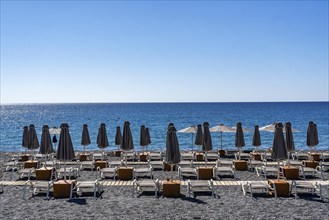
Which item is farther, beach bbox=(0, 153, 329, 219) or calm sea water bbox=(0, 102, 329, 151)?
calm sea water bbox=(0, 102, 329, 151)

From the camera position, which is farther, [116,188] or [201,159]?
[201,159]

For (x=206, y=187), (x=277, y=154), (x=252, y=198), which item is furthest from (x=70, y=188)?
(x=277, y=154)

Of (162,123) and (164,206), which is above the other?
(164,206)

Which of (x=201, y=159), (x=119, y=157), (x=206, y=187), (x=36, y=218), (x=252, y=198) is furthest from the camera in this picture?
(x=119, y=157)

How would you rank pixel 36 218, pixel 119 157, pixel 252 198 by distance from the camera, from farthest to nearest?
pixel 119 157 < pixel 252 198 < pixel 36 218

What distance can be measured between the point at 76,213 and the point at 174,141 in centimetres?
433

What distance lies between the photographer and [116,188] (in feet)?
40.6

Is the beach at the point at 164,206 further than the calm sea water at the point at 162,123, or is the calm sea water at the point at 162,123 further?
the calm sea water at the point at 162,123

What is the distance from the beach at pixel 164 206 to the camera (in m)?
9.24

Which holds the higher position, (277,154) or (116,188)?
(277,154)

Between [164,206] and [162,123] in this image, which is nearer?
[164,206]

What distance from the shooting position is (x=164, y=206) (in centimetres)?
1017

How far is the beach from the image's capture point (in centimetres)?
924

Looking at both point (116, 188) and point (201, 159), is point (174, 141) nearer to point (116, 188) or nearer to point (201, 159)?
point (116, 188)
